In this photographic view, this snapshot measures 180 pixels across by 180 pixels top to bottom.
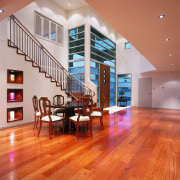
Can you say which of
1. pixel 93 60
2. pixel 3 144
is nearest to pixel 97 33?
pixel 93 60

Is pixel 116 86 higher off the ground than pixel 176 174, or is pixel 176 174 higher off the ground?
pixel 116 86

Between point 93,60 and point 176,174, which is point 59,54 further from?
point 176,174

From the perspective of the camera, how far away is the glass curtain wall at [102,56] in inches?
332

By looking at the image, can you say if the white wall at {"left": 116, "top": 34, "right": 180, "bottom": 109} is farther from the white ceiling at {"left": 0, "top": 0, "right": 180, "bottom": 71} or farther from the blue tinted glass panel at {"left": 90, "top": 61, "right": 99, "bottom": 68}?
the white ceiling at {"left": 0, "top": 0, "right": 180, "bottom": 71}

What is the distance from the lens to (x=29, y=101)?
505cm

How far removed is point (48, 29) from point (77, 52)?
78.0 inches

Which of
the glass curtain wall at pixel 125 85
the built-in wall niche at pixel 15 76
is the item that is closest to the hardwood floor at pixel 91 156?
the built-in wall niche at pixel 15 76

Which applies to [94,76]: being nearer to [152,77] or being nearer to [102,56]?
[102,56]

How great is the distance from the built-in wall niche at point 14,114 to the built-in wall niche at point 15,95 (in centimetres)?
31

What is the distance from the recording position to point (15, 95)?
194 inches

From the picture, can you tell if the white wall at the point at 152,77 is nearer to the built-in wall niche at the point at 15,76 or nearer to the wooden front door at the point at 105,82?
the wooden front door at the point at 105,82

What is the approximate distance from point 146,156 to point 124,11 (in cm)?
262

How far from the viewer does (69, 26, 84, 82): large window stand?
814 cm

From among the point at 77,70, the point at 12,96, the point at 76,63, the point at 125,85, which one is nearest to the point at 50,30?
the point at 76,63
